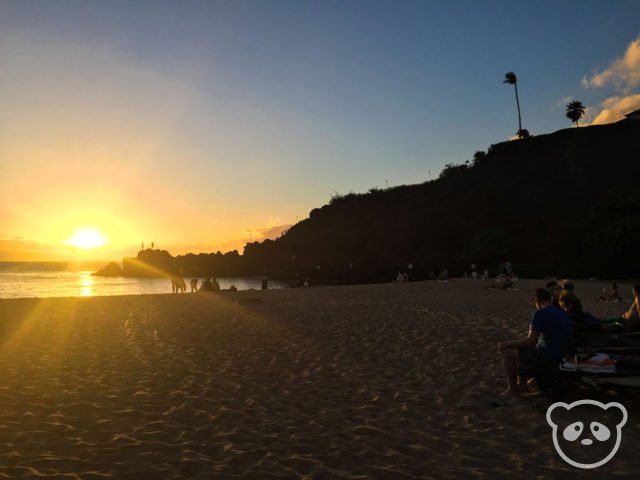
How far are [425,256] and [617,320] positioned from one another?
3025 inches

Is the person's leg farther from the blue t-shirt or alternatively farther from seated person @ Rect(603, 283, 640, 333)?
seated person @ Rect(603, 283, 640, 333)

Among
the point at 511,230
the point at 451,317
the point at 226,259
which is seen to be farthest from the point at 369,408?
the point at 226,259

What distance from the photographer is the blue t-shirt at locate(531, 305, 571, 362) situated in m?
6.87

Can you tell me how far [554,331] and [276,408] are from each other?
4.49m

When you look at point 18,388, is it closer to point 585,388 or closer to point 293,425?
point 293,425

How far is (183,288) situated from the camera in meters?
39.4

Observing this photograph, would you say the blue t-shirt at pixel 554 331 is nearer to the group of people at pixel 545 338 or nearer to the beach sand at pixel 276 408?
the group of people at pixel 545 338

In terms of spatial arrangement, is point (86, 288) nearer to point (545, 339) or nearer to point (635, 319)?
point (545, 339)

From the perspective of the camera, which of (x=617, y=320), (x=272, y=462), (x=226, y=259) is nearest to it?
(x=272, y=462)

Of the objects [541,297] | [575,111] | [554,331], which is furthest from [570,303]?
[575,111]

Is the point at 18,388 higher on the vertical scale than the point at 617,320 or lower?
lower

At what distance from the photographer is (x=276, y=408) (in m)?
7.11

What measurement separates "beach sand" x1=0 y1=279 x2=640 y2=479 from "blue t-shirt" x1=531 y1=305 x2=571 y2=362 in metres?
0.90

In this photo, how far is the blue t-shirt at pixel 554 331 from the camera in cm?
687
